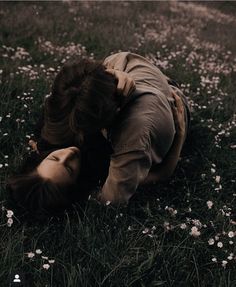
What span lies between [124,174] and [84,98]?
83 centimetres

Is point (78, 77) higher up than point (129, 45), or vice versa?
point (78, 77)

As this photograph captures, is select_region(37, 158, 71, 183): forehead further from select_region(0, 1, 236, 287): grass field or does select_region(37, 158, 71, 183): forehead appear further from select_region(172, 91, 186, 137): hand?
select_region(172, 91, 186, 137): hand

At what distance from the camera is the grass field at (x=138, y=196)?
3.72 m

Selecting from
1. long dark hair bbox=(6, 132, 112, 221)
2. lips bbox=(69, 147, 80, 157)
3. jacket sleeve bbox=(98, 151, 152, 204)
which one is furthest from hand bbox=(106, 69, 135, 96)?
lips bbox=(69, 147, 80, 157)

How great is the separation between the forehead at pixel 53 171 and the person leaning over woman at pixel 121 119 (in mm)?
196

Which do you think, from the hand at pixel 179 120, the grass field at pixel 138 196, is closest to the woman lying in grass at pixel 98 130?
the grass field at pixel 138 196

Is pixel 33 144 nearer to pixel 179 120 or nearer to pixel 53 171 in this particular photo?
pixel 53 171

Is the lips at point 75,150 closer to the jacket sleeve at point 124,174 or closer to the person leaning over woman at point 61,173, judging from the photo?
the person leaning over woman at point 61,173

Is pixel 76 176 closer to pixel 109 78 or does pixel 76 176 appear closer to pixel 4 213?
pixel 4 213

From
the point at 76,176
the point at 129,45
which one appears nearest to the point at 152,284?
the point at 76,176

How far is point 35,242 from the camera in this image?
3830 millimetres

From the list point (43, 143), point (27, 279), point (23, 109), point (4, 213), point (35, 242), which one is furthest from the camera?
point (23, 109)

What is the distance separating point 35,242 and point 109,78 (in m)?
1.40

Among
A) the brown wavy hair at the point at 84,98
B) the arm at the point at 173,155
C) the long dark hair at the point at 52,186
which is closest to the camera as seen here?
the brown wavy hair at the point at 84,98
